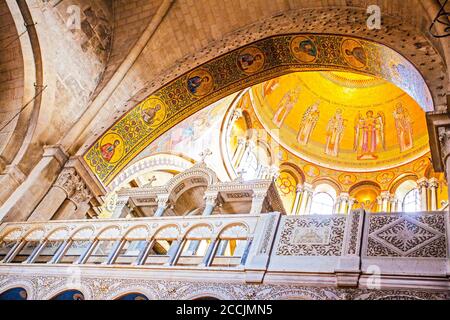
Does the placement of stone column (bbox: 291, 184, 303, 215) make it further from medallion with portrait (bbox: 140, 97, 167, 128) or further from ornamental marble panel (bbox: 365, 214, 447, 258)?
ornamental marble panel (bbox: 365, 214, 447, 258)

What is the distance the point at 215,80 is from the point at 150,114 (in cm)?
196

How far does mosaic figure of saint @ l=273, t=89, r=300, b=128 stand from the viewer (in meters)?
18.5

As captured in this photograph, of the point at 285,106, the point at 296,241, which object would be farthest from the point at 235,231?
the point at 285,106

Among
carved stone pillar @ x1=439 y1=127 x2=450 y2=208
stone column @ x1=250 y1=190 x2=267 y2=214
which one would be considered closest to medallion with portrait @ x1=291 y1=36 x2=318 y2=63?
stone column @ x1=250 y1=190 x2=267 y2=214

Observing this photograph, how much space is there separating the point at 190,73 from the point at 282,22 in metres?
2.72

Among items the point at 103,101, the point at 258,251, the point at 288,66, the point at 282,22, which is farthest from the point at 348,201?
the point at 258,251

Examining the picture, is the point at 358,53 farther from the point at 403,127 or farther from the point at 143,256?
the point at 403,127

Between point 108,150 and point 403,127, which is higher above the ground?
point 403,127

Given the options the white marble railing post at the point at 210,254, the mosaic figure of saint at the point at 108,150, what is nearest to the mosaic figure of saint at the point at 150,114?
the mosaic figure of saint at the point at 108,150

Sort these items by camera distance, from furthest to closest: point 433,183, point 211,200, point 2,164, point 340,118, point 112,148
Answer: point 340,118
point 433,183
point 112,148
point 2,164
point 211,200

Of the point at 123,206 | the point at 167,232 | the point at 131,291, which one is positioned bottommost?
the point at 131,291

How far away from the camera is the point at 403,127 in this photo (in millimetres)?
17703

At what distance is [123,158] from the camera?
41.1 feet

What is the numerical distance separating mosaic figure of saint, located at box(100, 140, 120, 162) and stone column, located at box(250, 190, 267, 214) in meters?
4.07
